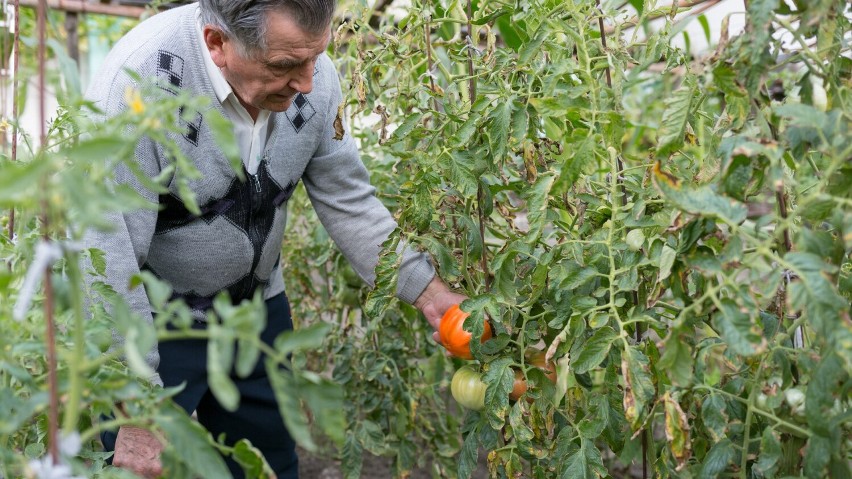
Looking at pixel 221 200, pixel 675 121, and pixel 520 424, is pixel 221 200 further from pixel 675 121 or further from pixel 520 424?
pixel 675 121

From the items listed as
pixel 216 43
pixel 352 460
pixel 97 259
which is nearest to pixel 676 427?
pixel 97 259

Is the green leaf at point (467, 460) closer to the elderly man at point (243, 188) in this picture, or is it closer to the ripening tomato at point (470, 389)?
the ripening tomato at point (470, 389)

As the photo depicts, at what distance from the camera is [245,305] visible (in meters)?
0.61

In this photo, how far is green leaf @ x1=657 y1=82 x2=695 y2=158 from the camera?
3.27 ft

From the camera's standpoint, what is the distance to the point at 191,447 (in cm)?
69

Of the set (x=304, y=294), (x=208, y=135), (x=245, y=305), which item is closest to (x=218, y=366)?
(x=245, y=305)

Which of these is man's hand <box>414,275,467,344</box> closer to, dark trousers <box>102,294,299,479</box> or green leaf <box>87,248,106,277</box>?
dark trousers <box>102,294,299,479</box>

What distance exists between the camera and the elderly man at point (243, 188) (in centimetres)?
140

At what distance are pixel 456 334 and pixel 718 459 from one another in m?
0.55

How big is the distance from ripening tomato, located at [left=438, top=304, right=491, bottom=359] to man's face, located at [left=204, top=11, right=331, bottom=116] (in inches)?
17.8

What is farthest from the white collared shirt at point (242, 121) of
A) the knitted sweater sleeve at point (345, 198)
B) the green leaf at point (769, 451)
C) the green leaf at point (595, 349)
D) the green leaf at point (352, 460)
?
the green leaf at point (769, 451)

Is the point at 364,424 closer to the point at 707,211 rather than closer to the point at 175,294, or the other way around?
the point at 175,294

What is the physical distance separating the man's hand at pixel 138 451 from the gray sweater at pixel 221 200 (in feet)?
0.48

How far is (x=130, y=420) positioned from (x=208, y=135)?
0.96 meters
